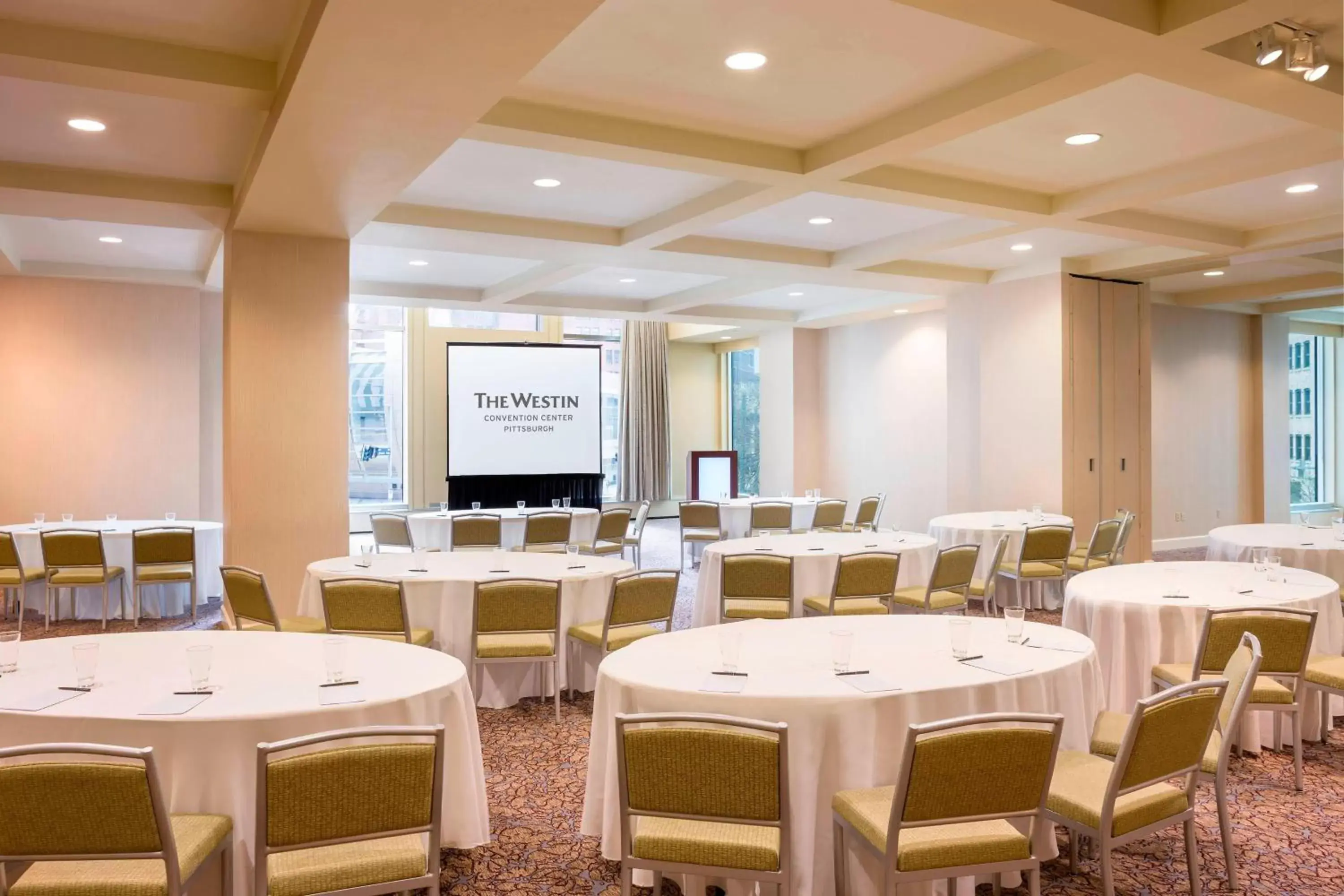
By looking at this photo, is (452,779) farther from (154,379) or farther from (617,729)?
(154,379)

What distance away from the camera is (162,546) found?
26.2ft

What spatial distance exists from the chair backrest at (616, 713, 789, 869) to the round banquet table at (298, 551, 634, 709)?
283 cm

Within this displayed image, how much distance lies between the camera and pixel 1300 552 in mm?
7207

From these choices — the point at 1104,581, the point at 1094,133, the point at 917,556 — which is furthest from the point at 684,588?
the point at 1094,133

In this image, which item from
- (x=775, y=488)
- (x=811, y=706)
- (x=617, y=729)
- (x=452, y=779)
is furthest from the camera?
(x=775, y=488)

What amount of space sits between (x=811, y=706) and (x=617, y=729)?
2.43 ft

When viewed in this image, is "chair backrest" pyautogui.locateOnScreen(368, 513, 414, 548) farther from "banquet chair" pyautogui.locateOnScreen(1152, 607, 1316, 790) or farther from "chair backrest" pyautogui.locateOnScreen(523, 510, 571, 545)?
"banquet chair" pyautogui.locateOnScreen(1152, 607, 1316, 790)

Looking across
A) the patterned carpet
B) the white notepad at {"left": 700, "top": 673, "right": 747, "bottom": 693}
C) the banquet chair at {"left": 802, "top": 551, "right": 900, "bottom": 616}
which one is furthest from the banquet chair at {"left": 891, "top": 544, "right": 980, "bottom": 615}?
the white notepad at {"left": 700, "top": 673, "right": 747, "bottom": 693}

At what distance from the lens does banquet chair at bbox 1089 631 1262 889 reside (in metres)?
3.15

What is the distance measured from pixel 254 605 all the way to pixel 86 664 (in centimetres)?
215

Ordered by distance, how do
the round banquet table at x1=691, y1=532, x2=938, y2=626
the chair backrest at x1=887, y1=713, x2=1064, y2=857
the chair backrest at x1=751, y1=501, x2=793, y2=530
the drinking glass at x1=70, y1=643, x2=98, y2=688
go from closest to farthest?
the chair backrest at x1=887, y1=713, x2=1064, y2=857, the drinking glass at x1=70, y1=643, x2=98, y2=688, the round banquet table at x1=691, y1=532, x2=938, y2=626, the chair backrest at x1=751, y1=501, x2=793, y2=530

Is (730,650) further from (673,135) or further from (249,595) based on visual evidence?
(673,135)

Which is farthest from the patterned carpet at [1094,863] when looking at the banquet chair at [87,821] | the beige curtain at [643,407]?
the beige curtain at [643,407]

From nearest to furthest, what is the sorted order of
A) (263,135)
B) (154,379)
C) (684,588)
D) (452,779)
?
(452,779) → (263,135) → (684,588) → (154,379)
